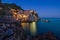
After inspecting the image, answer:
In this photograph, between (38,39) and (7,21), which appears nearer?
(7,21)

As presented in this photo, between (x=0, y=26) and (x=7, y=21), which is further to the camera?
(x=7, y=21)

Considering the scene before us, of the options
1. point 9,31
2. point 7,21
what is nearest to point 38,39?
point 7,21

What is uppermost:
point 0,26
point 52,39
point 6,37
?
point 0,26

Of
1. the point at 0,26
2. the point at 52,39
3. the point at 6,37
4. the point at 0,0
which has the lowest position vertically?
the point at 52,39

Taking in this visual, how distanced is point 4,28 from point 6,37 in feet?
2.75

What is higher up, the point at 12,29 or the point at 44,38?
the point at 12,29

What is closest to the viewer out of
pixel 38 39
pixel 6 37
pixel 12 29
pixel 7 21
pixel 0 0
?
pixel 6 37

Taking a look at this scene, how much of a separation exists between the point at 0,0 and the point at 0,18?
11010mm

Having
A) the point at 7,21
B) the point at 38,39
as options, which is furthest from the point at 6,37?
the point at 38,39

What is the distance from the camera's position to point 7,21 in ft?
44.0

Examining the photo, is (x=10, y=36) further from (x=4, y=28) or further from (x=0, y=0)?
(x=0, y=0)

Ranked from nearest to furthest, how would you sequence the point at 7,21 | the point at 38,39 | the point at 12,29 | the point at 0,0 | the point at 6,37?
the point at 6,37 → the point at 12,29 → the point at 7,21 → the point at 38,39 → the point at 0,0

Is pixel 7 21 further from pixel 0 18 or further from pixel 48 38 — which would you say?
pixel 48 38

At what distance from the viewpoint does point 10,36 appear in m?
11.4
